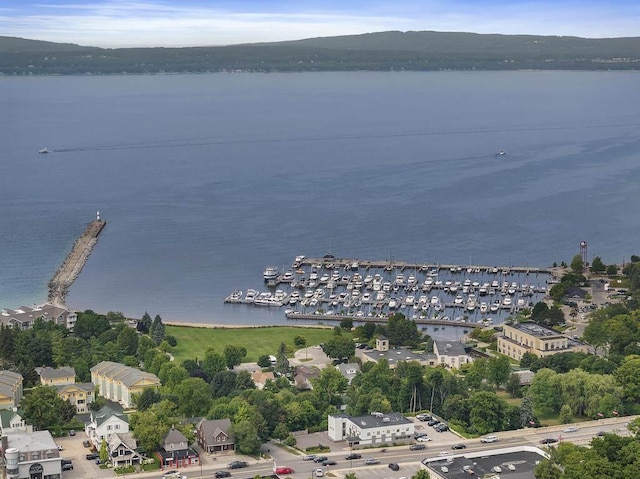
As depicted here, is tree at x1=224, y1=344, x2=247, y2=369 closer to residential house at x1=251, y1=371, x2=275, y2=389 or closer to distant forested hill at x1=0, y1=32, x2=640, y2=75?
residential house at x1=251, y1=371, x2=275, y2=389

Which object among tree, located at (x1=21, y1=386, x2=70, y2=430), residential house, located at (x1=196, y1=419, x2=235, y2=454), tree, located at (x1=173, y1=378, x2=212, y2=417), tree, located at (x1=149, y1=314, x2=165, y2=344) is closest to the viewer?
residential house, located at (x1=196, y1=419, x2=235, y2=454)

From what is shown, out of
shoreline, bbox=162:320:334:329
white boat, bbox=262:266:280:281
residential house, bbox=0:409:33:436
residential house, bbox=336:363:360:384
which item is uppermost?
residential house, bbox=0:409:33:436

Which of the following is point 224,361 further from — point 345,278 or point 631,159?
point 631,159

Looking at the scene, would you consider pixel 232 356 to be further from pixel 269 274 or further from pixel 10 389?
pixel 269 274

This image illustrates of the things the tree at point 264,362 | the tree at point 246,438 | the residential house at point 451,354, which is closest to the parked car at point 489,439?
the tree at point 246,438

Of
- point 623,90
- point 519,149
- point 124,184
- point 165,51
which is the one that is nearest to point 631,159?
point 519,149

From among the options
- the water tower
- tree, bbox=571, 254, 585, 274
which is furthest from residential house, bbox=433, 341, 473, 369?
the water tower
